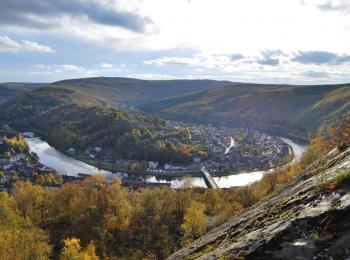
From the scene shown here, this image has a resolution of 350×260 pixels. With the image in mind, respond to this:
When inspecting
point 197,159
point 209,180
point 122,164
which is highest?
point 209,180

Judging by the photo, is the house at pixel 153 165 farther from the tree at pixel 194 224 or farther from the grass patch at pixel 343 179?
the grass patch at pixel 343 179

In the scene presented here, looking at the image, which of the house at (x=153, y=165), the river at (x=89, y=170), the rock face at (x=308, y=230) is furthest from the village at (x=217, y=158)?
the rock face at (x=308, y=230)

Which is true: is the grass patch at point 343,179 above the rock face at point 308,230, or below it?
above

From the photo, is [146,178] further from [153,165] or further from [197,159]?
[197,159]

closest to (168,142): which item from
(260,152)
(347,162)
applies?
(260,152)

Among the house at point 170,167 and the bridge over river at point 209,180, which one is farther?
the house at point 170,167

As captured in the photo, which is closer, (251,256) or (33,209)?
(251,256)

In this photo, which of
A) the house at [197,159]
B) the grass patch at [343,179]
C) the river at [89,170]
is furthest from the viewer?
the house at [197,159]

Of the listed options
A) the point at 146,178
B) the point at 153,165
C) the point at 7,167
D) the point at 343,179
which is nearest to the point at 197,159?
the point at 153,165

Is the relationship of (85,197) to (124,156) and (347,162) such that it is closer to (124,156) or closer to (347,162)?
(347,162)

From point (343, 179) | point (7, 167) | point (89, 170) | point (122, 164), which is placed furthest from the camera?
point (122, 164)

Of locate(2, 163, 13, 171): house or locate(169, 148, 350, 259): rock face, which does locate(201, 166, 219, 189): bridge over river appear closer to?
locate(2, 163, 13, 171): house
